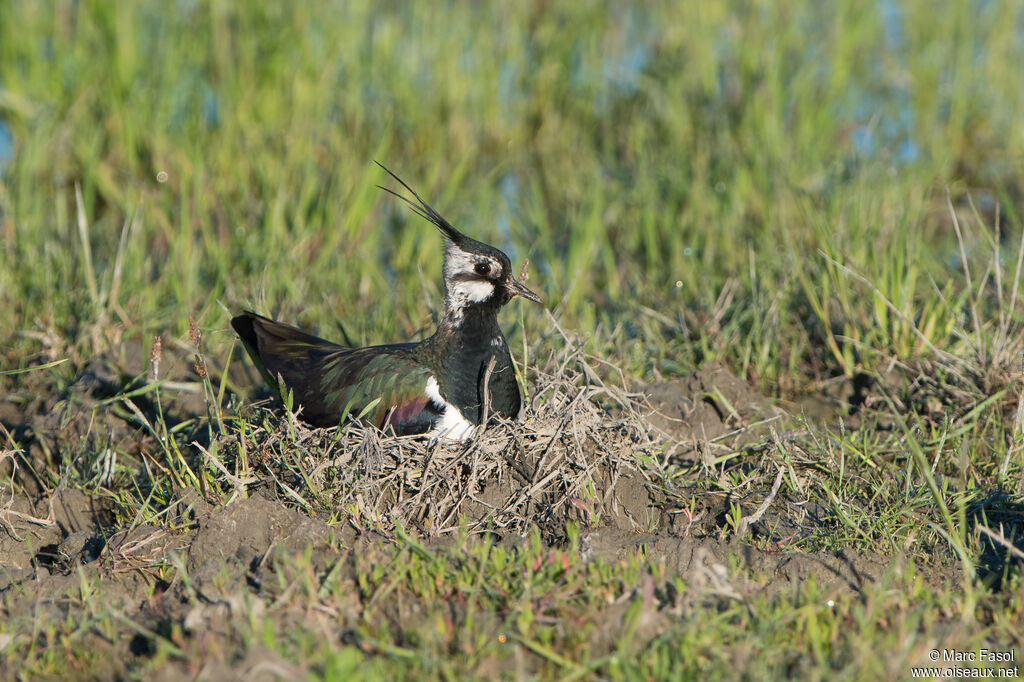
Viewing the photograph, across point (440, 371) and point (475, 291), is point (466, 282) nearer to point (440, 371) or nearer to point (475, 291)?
point (475, 291)

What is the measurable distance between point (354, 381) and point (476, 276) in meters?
0.58

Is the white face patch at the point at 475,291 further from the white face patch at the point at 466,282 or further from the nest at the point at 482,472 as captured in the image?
the nest at the point at 482,472

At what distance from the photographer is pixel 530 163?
704 cm

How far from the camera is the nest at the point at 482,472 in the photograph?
3.52 m

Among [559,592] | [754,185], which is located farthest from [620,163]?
[559,592]

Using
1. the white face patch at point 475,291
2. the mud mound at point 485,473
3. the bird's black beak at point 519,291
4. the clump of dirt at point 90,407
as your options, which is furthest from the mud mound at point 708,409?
the clump of dirt at point 90,407

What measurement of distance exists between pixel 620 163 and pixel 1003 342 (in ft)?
10.1

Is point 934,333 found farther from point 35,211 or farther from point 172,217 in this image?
point 35,211

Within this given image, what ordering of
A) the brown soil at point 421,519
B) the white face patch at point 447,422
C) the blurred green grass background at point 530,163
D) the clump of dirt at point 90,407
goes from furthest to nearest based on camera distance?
the blurred green grass background at point 530,163, the clump of dirt at point 90,407, the white face patch at point 447,422, the brown soil at point 421,519

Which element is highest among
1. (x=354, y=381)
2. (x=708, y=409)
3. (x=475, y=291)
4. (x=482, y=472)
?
(x=475, y=291)

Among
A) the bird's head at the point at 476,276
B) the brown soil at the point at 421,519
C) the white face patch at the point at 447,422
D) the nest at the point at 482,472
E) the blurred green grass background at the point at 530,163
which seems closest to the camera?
the brown soil at the point at 421,519

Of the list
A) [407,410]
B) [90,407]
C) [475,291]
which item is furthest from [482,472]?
[90,407]

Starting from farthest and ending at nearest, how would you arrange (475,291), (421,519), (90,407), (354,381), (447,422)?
1. (90,407)
2. (475,291)
3. (354,381)
4. (447,422)
5. (421,519)

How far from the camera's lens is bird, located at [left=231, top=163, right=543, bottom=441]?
3.77 meters
